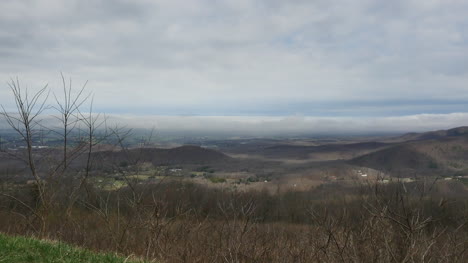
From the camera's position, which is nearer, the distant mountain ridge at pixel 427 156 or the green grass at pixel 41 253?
the green grass at pixel 41 253

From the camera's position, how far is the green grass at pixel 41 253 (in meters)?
4.48

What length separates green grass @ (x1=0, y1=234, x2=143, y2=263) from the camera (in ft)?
14.7

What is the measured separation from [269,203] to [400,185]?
53453 millimetres

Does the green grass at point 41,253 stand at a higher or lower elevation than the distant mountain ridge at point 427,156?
higher

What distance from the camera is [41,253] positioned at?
475 centimetres

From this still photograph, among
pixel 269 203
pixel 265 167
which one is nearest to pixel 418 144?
pixel 265 167

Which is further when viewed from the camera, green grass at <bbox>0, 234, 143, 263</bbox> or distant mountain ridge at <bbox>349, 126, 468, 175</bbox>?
distant mountain ridge at <bbox>349, 126, 468, 175</bbox>

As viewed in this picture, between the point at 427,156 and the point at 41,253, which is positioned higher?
the point at 41,253

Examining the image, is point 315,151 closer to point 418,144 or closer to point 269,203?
point 418,144

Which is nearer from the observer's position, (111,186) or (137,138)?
(137,138)

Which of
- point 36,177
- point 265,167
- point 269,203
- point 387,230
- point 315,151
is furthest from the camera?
point 315,151

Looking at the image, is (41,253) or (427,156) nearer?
(41,253)

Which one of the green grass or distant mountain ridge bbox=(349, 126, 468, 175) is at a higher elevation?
the green grass

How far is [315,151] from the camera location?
551 ft
